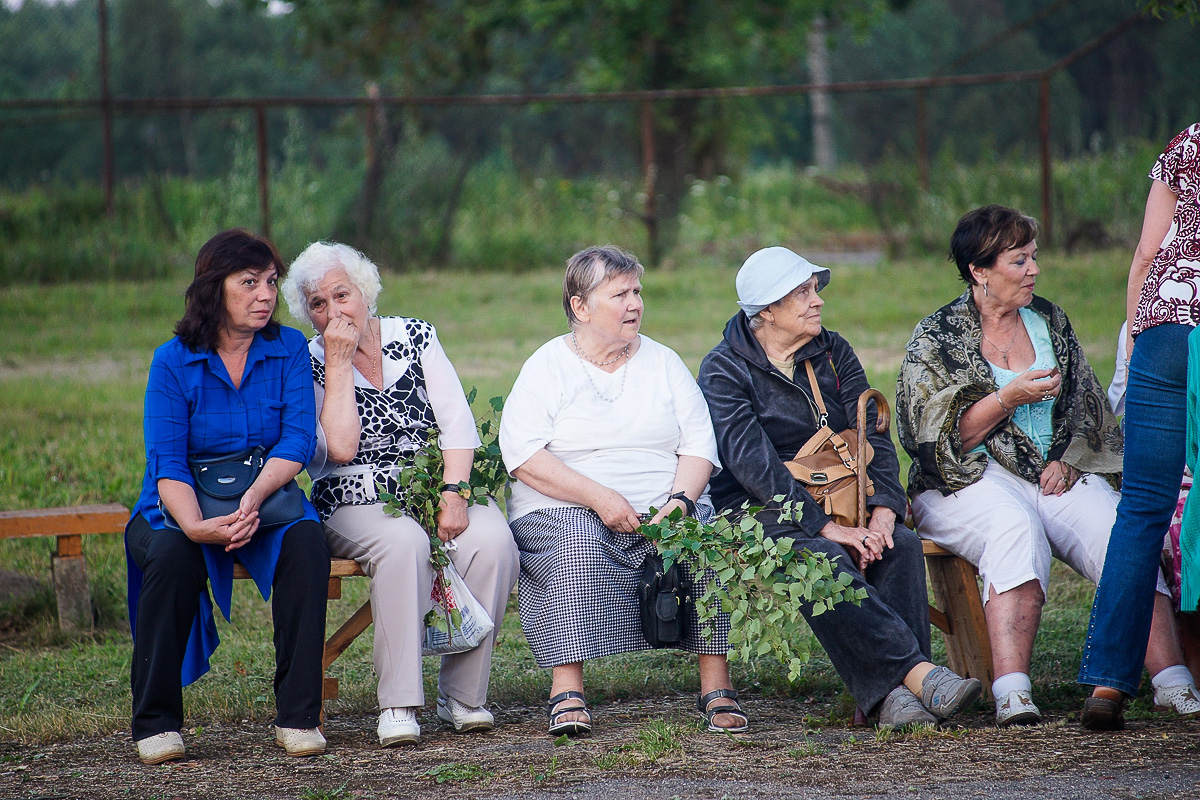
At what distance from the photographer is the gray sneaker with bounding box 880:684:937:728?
3.44m

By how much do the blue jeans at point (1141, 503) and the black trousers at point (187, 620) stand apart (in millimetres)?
2165

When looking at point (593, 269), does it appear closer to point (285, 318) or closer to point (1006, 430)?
point (1006, 430)

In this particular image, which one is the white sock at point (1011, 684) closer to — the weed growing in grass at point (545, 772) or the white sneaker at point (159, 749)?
the weed growing in grass at point (545, 772)

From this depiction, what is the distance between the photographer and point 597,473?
3.87 metres

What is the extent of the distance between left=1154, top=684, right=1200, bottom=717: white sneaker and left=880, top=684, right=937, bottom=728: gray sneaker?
28.4 inches

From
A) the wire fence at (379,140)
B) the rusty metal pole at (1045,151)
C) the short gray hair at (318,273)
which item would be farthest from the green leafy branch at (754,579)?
the rusty metal pole at (1045,151)

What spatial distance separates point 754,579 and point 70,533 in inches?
110

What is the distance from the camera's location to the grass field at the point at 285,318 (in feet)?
13.8

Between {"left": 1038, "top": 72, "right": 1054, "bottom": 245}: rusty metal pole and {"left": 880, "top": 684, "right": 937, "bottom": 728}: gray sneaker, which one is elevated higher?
{"left": 1038, "top": 72, "right": 1054, "bottom": 245}: rusty metal pole

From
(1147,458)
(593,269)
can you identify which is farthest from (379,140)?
(1147,458)

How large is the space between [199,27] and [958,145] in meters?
19.7

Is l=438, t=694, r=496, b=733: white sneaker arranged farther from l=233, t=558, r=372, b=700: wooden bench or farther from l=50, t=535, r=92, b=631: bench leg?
l=50, t=535, r=92, b=631: bench leg

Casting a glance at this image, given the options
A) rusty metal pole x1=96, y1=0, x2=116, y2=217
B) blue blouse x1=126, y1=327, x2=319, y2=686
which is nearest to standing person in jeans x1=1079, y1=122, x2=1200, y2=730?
blue blouse x1=126, y1=327, x2=319, y2=686

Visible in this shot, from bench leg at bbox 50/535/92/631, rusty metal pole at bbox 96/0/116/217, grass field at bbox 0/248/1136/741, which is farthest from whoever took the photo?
rusty metal pole at bbox 96/0/116/217
